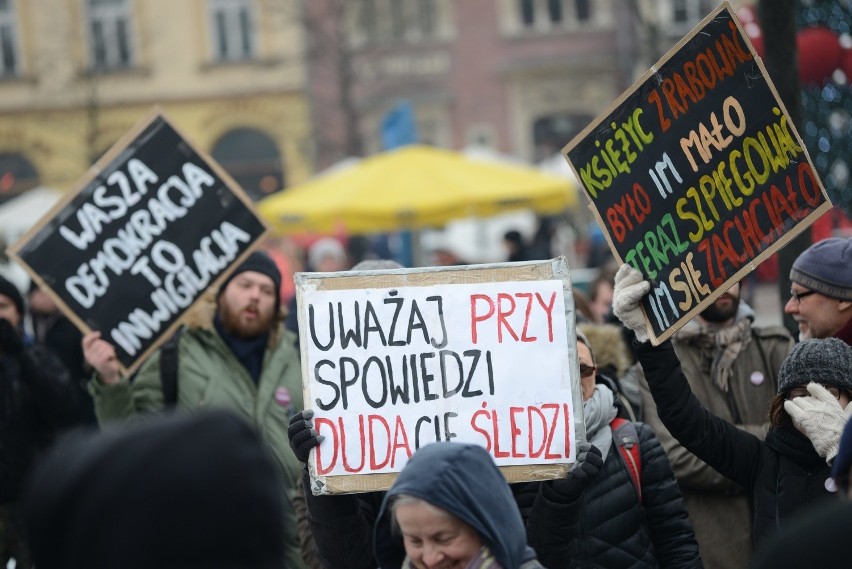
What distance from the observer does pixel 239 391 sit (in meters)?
5.11

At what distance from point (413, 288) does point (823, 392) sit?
1.11 m

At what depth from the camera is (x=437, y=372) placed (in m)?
3.57

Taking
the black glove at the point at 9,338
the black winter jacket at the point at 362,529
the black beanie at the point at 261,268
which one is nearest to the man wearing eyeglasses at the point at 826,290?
the black winter jacket at the point at 362,529

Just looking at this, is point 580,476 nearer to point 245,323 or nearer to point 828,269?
point 828,269

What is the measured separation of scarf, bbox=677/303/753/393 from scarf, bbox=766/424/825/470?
847 millimetres

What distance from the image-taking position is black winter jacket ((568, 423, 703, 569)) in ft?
12.1

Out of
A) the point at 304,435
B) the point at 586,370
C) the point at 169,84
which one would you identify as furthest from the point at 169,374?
the point at 169,84

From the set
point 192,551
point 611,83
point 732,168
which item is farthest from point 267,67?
point 192,551

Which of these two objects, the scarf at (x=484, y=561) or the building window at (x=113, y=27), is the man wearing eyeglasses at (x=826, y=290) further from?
the building window at (x=113, y=27)

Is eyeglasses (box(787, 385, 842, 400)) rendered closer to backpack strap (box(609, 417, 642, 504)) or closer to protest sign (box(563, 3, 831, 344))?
protest sign (box(563, 3, 831, 344))

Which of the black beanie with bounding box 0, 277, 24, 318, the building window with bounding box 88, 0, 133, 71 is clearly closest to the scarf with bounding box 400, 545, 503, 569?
the black beanie with bounding box 0, 277, 24, 318

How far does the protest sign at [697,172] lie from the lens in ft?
12.1

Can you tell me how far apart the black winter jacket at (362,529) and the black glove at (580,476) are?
20 mm

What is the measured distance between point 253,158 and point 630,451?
27663 mm
